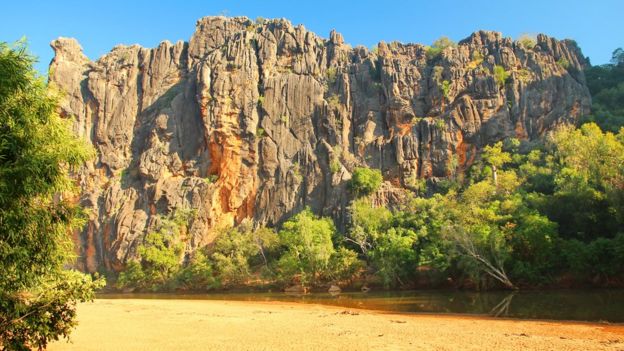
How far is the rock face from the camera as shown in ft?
206

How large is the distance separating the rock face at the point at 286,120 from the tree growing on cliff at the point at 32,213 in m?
48.6

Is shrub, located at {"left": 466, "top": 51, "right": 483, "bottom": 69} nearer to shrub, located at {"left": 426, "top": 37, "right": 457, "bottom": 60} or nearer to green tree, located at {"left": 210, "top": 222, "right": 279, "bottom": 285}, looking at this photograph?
shrub, located at {"left": 426, "top": 37, "right": 457, "bottom": 60}

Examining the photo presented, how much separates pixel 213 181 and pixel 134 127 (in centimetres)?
2026

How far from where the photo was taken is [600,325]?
15.4 m

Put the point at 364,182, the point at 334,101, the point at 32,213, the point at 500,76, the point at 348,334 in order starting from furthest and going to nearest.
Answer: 1. the point at 334,101
2. the point at 500,76
3. the point at 364,182
4. the point at 348,334
5. the point at 32,213

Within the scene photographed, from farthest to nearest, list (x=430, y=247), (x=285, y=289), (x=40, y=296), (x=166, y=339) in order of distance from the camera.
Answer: (x=285, y=289) < (x=430, y=247) < (x=166, y=339) < (x=40, y=296)

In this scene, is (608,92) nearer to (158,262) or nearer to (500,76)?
(500,76)

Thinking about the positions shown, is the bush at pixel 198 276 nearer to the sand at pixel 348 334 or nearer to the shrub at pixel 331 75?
the sand at pixel 348 334

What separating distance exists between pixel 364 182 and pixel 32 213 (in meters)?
50.2

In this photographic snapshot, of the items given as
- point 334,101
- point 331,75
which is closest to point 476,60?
point 331,75

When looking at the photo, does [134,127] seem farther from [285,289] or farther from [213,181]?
[285,289]

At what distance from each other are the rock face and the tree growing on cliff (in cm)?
4862

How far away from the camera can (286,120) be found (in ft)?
226

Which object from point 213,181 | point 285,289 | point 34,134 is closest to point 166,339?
point 34,134
